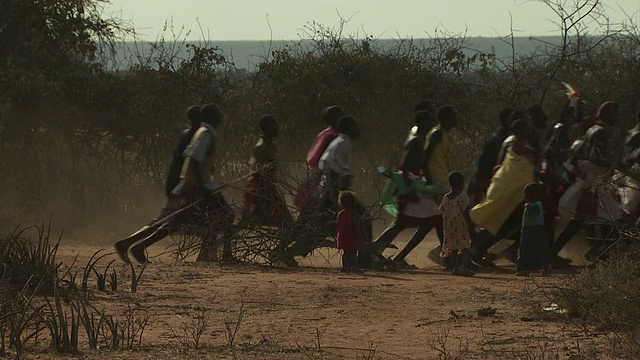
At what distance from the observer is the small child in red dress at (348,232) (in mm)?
11820

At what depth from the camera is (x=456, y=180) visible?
1176cm

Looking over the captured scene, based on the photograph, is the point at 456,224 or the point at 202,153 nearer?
the point at 456,224

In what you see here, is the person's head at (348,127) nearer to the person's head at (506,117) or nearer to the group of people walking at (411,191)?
the group of people walking at (411,191)

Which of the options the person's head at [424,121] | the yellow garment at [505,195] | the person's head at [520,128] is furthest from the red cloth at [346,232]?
the person's head at [520,128]

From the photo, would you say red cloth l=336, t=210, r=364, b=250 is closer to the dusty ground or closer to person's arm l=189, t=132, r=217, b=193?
the dusty ground

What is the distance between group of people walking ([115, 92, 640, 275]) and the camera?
40.1 ft

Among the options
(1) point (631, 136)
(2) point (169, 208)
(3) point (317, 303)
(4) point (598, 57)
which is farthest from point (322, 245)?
(4) point (598, 57)

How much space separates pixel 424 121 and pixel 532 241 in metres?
1.72

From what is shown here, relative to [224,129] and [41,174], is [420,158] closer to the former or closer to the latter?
[224,129]

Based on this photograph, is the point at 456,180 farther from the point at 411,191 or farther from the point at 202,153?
the point at 202,153

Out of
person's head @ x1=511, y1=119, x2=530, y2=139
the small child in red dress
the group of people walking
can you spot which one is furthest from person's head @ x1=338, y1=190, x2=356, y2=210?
person's head @ x1=511, y1=119, x2=530, y2=139

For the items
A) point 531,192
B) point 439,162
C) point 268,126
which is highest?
point 268,126

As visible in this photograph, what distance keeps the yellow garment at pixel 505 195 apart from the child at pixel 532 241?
1.24ft

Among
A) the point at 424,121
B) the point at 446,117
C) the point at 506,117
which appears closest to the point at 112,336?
the point at 424,121
